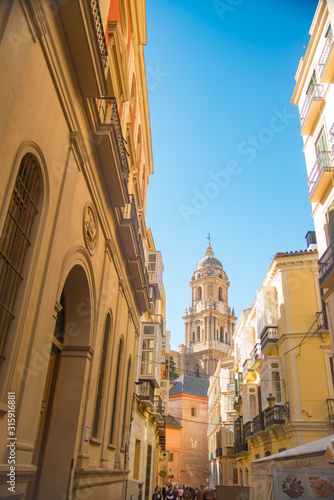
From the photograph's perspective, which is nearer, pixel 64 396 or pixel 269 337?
pixel 64 396

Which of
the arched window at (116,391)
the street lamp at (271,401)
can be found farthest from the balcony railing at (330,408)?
the arched window at (116,391)

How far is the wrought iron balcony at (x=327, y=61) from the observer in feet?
40.2

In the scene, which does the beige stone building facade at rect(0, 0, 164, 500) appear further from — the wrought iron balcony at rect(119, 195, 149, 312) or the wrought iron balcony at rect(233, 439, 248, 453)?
the wrought iron balcony at rect(233, 439, 248, 453)

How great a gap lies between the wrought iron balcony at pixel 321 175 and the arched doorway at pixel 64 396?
7598 millimetres

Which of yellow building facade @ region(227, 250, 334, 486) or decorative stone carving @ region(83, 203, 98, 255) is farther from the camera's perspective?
yellow building facade @ region(227, 250, 334, 486)

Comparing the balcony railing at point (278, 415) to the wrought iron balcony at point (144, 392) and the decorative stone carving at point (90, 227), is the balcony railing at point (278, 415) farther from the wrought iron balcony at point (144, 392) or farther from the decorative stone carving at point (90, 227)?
the decorative stone carving at point (90, 227)

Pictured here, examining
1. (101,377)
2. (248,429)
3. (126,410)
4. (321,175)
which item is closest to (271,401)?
(248,429)

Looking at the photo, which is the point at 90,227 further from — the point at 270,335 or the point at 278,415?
the point at 270,335

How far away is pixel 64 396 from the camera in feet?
27.1

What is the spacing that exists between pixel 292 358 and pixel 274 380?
1.55m

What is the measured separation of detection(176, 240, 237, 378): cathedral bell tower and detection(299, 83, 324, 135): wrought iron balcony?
6453 cm

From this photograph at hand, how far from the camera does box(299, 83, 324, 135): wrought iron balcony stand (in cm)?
1367

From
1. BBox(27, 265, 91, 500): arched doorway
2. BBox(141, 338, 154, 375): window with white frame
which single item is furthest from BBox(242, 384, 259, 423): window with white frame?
BBox(27, 265, 91, 500): arched doorway

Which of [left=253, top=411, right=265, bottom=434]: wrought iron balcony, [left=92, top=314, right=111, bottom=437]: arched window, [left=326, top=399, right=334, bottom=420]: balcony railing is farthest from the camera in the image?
[left=253, top=411, right=265, bottom=434]: wrought iron balcony
